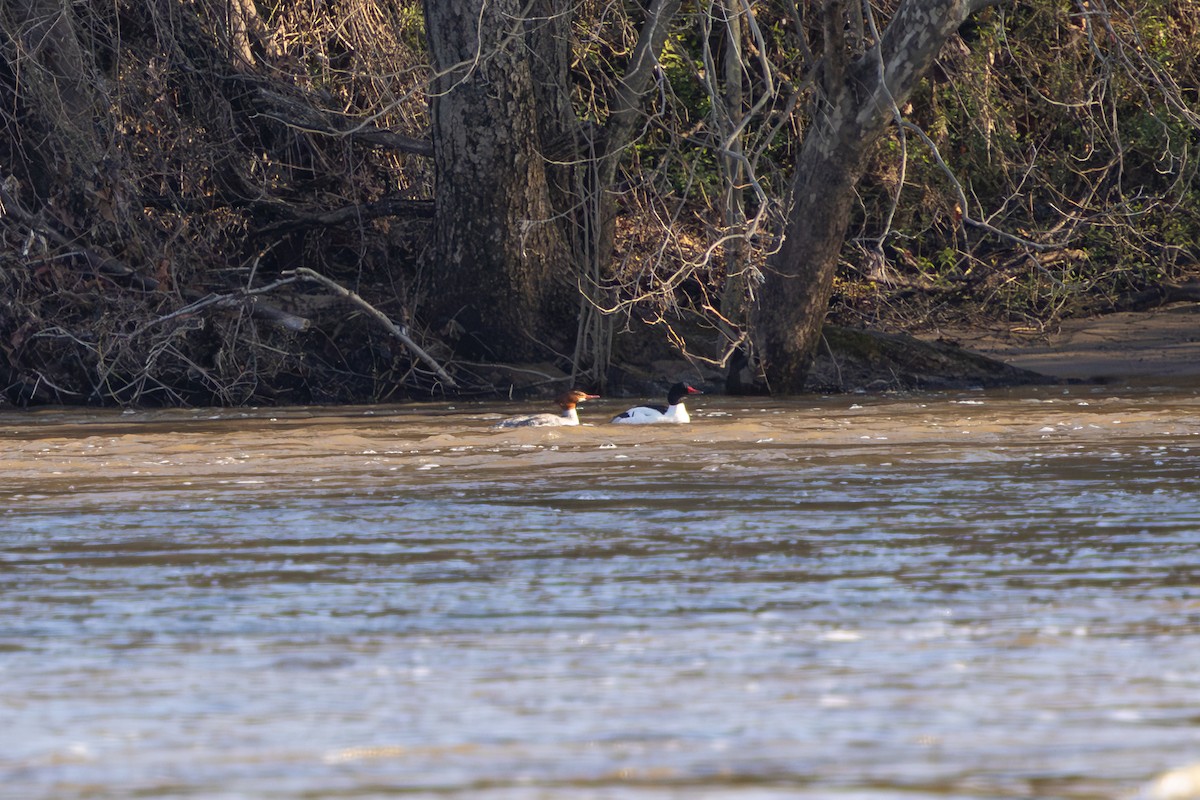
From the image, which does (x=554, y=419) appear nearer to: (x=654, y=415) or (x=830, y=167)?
(x=654, y=415)

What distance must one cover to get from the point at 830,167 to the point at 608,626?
10.5 metres

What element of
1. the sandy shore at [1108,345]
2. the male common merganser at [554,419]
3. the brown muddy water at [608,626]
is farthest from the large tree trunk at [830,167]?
the brown muddy water at [608,626]

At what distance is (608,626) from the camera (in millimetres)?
5844

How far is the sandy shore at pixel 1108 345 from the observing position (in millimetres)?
18266

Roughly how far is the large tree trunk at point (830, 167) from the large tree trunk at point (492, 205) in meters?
2.39

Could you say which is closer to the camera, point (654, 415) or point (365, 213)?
point (654, 415)

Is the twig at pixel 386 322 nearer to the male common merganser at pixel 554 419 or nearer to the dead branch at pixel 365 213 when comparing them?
the dead branch at pixel 365 213

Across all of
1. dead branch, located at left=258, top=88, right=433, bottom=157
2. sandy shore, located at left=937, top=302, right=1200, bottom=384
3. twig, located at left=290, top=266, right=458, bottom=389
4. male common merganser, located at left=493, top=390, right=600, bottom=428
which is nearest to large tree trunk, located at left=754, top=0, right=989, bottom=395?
male common merganser, located at left=493, top=390, right=600, bottom=428

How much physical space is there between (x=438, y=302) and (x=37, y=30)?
4.44 meters

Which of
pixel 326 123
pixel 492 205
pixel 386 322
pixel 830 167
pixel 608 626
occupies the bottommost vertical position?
pixel 608 626

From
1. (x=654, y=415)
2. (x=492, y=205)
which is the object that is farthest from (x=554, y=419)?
(x=492, y=205)

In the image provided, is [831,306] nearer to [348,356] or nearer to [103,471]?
[348,356]

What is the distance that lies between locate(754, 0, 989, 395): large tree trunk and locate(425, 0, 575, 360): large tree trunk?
239cm

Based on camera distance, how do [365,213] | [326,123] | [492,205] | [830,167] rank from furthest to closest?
1. [365,213]
2. [326,123]
3. [492,205]
4. [830,167]
